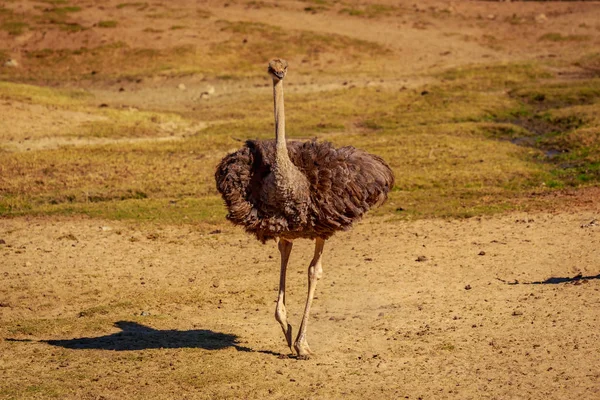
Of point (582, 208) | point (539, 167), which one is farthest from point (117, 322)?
point (539, 167)

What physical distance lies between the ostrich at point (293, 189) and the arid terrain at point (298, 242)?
1.13 meters

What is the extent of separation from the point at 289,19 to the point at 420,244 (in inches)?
1010

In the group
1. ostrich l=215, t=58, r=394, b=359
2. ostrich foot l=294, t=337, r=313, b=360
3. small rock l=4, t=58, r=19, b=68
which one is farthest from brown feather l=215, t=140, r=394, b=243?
small rock l=4, t=58, r=19, b=68

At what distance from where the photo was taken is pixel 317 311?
10211mm

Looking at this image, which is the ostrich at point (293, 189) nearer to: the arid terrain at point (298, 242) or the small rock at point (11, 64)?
the arid terrain at point (298, 242)

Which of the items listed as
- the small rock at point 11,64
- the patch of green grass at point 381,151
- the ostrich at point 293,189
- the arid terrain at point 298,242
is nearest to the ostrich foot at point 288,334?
the ostrich at point 293,189

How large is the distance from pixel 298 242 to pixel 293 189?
4635mm

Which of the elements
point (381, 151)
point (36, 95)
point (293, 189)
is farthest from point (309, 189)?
point (36, 95)

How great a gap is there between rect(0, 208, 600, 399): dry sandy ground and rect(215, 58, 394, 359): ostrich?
0.85 metres

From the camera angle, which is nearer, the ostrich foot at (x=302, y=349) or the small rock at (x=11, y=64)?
the ostrich foot at (x=302, y=349)

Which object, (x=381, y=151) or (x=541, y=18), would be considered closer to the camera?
(x=381, y=151)

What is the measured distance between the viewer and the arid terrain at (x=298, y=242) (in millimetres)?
8336

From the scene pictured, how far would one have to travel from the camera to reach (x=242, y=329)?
9.68m

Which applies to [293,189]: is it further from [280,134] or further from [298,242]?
[298,242]
